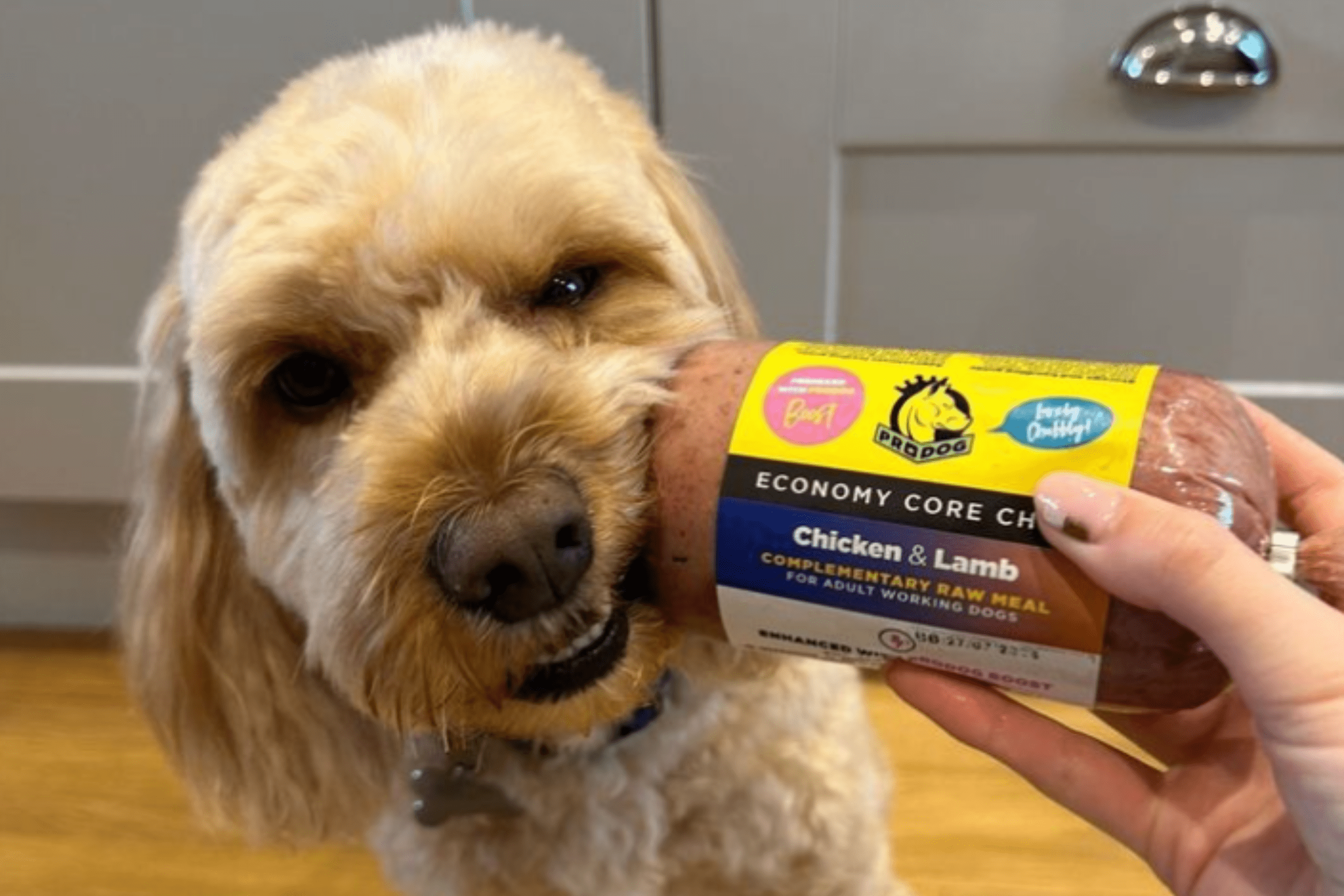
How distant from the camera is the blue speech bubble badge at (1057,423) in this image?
1.99 ft

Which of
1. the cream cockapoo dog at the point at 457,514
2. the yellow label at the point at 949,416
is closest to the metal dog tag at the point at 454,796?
the cream cockapoo dog at the point at 457,514

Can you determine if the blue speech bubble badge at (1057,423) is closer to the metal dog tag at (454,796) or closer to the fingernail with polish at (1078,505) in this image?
the fingernail with polish at (1078,505)

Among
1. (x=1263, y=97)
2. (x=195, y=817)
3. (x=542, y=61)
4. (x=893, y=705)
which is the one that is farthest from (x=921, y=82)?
(x=195, y=817)

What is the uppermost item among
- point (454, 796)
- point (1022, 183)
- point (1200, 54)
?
point (1200, 54)

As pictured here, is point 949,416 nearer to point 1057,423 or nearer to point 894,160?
point 1057,423

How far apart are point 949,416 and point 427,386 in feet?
1.00

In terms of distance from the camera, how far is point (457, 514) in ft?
2.22

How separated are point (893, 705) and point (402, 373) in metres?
1.00

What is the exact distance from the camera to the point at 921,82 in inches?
50.0

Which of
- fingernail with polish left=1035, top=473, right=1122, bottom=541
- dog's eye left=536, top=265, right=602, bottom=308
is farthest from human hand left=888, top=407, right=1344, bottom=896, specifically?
dog's eye left=536, top=265, right=602, bottom=308

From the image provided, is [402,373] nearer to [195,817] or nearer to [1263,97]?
[195,817]

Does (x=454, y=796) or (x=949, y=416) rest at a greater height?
(x=949, y=416)

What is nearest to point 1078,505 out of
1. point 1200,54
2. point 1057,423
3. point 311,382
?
point 1057,423

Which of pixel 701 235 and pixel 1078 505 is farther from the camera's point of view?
pixel 701 235
